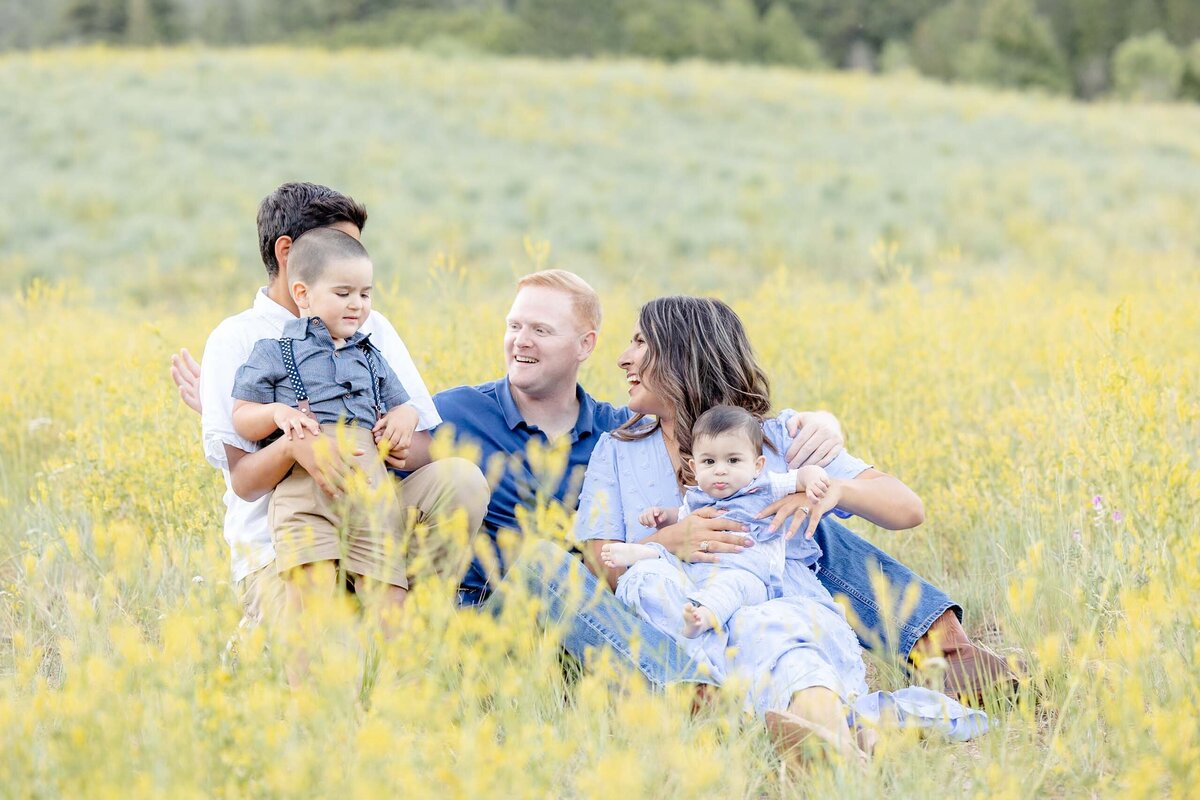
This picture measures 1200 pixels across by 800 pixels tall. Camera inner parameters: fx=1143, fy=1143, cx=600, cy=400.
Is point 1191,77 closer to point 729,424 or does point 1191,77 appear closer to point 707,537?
point 729,424

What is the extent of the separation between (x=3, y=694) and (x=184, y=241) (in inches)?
428

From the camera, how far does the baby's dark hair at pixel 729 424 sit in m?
3.13

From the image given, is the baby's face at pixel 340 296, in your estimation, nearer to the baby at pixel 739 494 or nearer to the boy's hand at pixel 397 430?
the boy's hand at pixel 397 430

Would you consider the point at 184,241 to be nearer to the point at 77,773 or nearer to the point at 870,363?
the point at 870,363

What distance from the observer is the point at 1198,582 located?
2.24 m

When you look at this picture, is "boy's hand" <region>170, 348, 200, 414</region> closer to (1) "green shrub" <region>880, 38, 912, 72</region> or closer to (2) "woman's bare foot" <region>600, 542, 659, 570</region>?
(2) "woman's bare foot" <region>600, 542, 659, 570</region>

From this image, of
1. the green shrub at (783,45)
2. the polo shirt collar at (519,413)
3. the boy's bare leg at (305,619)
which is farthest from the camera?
the green shrub at (783,45)

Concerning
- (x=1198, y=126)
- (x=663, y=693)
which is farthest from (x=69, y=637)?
(x=1198, y=126)

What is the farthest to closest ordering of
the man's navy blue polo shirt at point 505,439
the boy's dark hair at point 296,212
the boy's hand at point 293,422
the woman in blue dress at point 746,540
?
the man's navy blue polo shirt at point 505,439, the boy's dark hair at point 296,212, the boy's hand at point 293,422, the woman in blue dress at point 746,540

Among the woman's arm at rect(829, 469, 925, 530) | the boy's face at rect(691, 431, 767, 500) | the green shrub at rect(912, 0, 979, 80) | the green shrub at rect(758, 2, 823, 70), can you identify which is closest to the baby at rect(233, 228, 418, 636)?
the boy's face at rect(691, 431, 767, 500)

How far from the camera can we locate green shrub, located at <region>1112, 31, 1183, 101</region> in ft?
121

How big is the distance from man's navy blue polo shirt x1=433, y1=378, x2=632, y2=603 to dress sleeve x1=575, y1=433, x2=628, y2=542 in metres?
0.12

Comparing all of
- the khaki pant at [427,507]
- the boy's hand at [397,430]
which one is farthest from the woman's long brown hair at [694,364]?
the boy's hand at [397,430]

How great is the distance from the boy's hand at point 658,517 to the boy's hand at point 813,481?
0.40 m
